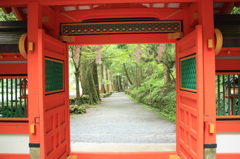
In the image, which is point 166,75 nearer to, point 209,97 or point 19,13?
point 209,97

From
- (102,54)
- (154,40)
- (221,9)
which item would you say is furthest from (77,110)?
(221,9)

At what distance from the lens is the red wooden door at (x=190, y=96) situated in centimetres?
295

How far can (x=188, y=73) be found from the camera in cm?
356

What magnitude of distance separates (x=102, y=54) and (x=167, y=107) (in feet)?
20.3

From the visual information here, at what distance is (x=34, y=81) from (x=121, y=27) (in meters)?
2.07

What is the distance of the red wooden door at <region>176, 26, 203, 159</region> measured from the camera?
2945 mm

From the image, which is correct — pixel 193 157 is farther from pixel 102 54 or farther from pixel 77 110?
pixel 102 54

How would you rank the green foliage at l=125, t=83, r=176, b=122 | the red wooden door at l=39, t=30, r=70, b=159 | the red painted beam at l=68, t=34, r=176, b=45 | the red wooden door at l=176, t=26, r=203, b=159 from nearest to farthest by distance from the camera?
the red wooden door at l=176, t=26, r=203, b=159 → the red wooden door at l=39, t=30, r=70, b=159 → the red painted beam at l=68, t=34, r=176, b=45 → the green foliage at l=125, t=83, r=176, b=122

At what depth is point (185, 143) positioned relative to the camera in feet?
12.2

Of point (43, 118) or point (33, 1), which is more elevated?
point (33, 1)

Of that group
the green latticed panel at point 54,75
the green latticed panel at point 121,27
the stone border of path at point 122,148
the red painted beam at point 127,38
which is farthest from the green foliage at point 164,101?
the green latticed panel at point 54,75

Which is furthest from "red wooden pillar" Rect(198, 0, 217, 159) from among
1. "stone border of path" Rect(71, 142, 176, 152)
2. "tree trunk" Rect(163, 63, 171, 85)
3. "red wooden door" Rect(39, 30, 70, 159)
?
"tree trunk" Rect(163, 63, 171, 85)

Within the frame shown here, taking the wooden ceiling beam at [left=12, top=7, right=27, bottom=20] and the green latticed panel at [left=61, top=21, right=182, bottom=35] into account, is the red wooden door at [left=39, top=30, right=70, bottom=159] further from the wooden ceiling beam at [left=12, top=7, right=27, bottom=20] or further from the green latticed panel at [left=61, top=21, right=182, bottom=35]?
the wooden ceiling beam at [left=12, top=7, right=27, bottom=20]

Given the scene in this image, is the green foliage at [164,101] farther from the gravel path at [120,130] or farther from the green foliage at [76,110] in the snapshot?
the green foliage at [76,110]
